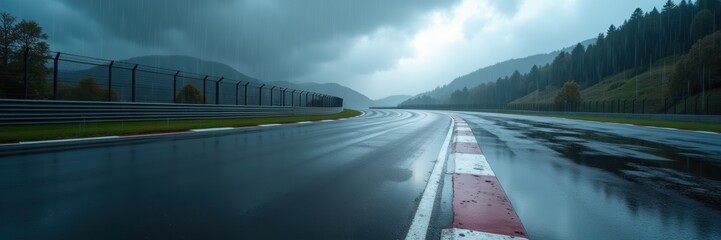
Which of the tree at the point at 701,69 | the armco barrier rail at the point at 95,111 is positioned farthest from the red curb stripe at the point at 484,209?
the tree at the point at 701,69

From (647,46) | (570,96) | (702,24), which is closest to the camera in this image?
(570,96)

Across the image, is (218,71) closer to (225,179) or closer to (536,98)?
(536,98)

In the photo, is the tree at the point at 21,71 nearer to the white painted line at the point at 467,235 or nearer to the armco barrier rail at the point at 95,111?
the armco barrier rail at the point at 95,111

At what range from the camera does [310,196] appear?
11.3 feet

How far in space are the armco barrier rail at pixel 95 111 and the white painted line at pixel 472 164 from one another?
46.0 ft

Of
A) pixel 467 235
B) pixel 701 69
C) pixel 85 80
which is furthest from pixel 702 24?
pixel 85 80

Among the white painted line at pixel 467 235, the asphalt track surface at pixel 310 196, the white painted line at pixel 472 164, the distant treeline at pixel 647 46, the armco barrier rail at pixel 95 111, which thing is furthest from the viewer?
the distant treeline at pixel 647 46

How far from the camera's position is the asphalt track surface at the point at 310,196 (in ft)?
8.32

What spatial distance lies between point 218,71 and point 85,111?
205 meters

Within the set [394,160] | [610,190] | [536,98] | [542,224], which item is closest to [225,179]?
[394,160]

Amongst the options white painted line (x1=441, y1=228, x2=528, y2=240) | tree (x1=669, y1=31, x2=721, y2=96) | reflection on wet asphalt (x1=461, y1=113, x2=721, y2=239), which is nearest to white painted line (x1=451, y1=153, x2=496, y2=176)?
reflection on wet asphalt (x1=461, y1=113, x2=721, y2=239)

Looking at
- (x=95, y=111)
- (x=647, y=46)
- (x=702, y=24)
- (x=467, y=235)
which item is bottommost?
(x=467, y=235)

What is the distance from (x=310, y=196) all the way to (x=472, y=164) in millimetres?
3285

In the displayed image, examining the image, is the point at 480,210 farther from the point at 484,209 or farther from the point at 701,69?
the point at 701,69
